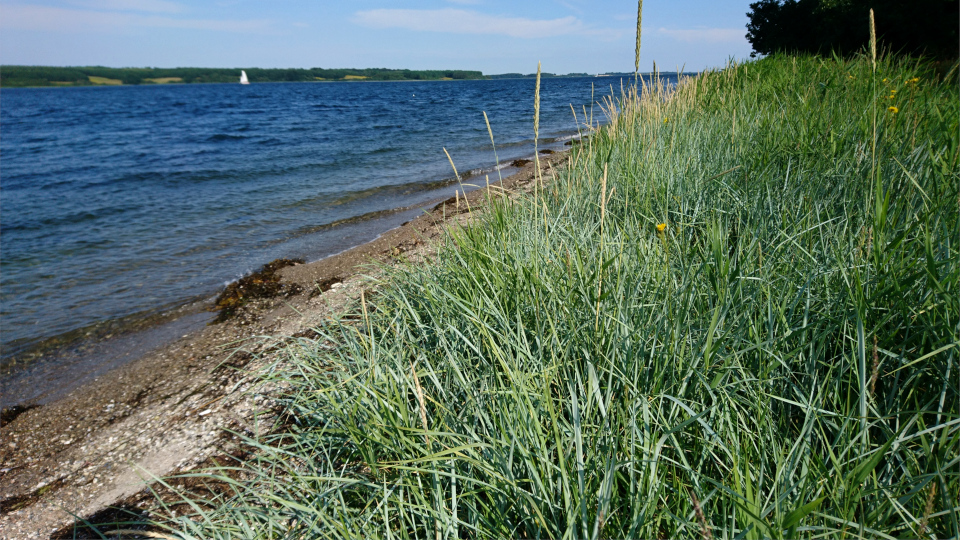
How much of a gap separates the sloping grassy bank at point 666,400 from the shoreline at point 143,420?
0.52 m

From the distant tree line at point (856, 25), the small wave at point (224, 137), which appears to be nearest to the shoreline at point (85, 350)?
the distant tree line at point (856, 25)

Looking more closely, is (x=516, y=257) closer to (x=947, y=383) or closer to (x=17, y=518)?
(x=947, y=383)

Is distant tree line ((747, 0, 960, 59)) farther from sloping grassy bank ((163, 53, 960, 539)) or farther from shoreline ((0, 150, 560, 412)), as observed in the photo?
shoreline ((0, 150, 560, 412))

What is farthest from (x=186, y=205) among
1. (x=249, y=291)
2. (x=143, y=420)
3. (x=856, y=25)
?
(x=856, y=25)

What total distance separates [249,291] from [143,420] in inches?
89.9

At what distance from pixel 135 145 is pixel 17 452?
1969cm

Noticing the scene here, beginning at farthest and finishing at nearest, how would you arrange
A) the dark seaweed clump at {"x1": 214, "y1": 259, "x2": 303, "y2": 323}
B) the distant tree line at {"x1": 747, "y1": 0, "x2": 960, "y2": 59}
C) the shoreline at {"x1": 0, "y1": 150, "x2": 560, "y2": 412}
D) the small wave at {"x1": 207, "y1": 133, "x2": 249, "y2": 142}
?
the small wave at {"x1": 207, "y1": 133, "x2": 249, "y2": 142}, the distant tree line at {"x1": 747, "y1": 0, "x2": 960, "y2": 59}, the dark seaweed clump at {"x1": 214, "y1": 259, "x2": 303, "y2": 323}, the shoreline at {"x1": 0, "y1": 150, "x2": 560, "y2": 412}

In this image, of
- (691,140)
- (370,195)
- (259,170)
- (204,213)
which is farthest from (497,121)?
(691,140)

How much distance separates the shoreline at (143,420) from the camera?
264cm

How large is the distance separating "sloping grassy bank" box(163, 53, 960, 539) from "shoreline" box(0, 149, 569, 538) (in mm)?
523

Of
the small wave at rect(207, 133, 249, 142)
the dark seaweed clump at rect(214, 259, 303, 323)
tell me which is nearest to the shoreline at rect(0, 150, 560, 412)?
the dark seaweed clump at rect(214, 259, 303, 323)

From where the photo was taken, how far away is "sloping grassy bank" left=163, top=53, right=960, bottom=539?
47.0 inches

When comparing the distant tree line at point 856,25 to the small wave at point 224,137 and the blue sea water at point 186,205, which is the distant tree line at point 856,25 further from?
the small wave at point 224,137

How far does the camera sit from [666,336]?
61.8 inches
